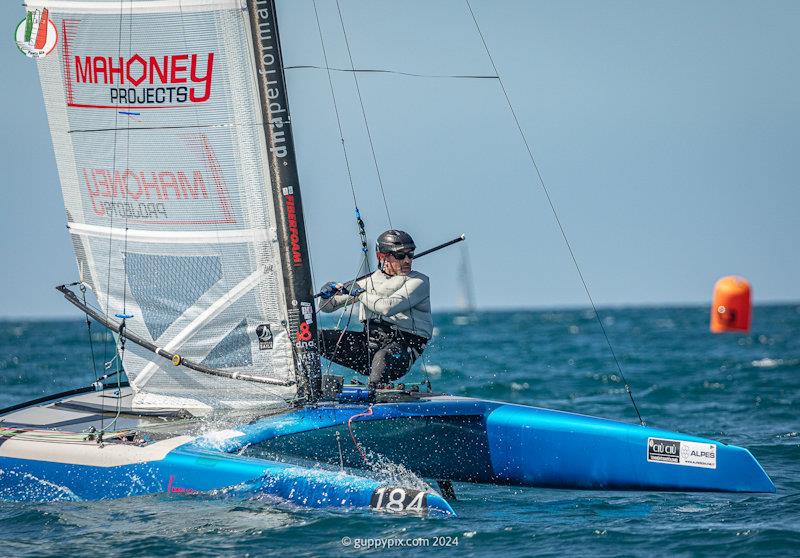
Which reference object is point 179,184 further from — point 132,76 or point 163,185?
point 132,76

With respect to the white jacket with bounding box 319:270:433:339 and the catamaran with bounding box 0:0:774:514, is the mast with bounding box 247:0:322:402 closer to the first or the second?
the catamaran with bounding box 0:0:774:514

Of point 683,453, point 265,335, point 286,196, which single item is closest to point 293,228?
point 286,196

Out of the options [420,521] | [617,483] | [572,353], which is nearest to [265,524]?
[420,521]

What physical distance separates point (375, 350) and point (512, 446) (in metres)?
1.03

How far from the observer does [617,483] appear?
6379 mm

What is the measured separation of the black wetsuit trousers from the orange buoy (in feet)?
9.41

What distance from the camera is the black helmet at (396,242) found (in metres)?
6.86

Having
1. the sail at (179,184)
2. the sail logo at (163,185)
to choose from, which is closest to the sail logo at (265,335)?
the sail at (179,184)

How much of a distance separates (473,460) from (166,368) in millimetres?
2022

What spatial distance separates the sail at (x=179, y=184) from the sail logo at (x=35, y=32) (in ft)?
0.13

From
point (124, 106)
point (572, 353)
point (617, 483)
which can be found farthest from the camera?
point (572, 353)

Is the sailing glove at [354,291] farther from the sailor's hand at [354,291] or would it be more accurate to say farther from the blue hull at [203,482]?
the blue hull at [203,482]

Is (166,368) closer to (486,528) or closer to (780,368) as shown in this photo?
(486,528)

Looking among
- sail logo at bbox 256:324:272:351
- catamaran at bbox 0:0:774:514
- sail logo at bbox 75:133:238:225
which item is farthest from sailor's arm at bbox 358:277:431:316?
sail logo at bbox 75:133:238:225
